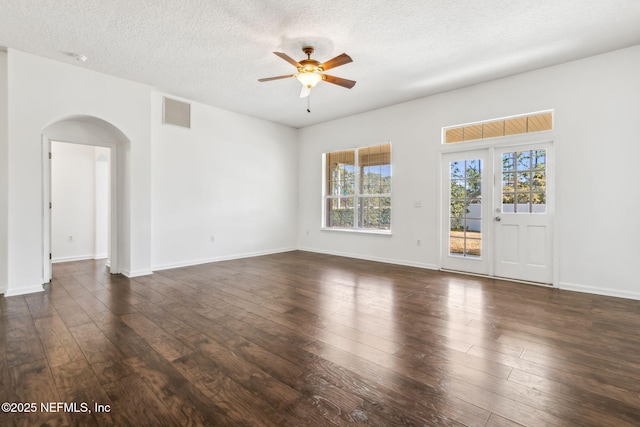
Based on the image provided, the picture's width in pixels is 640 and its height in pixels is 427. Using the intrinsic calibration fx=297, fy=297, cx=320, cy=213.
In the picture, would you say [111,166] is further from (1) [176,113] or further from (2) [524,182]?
(2) [524,182]

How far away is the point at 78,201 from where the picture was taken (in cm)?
608

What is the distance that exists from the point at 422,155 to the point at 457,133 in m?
0.67

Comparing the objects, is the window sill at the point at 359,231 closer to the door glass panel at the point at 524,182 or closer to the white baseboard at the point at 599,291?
the door glass panel at the point at 524,182

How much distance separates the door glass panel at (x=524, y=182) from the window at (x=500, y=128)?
0.34m

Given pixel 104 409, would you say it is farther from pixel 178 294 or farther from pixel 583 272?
pixel 583 272

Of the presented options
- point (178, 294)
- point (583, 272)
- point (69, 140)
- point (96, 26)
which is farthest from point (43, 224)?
point (583, 272)

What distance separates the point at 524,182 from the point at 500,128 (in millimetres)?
923

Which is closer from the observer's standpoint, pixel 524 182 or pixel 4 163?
pixel 4 163

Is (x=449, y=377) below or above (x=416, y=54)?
below

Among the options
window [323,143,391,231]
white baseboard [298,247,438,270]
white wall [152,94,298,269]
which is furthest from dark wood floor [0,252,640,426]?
window [323,143,391,231]

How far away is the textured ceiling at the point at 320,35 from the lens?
114 inches

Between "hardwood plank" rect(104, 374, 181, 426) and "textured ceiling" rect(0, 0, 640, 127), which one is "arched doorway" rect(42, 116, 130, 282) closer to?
"textured ceiling" rect(0, 0, 640, 127)

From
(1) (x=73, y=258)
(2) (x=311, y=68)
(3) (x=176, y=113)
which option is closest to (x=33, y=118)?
(3) (x=176, y=113)

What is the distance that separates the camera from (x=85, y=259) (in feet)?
20.0
